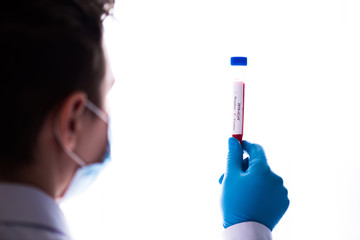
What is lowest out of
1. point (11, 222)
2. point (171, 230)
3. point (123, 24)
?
point (171, 230)

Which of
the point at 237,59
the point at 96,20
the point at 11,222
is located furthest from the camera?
the point at 237,59

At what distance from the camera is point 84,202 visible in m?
1.06

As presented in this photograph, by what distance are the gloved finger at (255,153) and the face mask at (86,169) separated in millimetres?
374

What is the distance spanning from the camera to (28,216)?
564mm

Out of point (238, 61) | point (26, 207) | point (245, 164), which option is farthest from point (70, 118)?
point (245, 164)

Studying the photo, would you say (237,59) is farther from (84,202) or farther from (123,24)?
(84,202)

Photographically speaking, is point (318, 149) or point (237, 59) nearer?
point (237, 59)

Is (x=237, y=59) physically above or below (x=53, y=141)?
above

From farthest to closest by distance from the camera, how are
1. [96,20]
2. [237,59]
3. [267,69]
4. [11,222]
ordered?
[267,69] → [237,59] → [96,20] → [11,222]

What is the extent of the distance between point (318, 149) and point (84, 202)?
26.6 inches

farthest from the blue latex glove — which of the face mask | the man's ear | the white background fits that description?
the man's ear

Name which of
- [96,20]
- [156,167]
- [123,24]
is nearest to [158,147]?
[156,167]

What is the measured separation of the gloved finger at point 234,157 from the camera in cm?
91

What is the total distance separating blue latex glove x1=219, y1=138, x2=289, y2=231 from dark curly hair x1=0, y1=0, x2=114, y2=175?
18.7 inches
